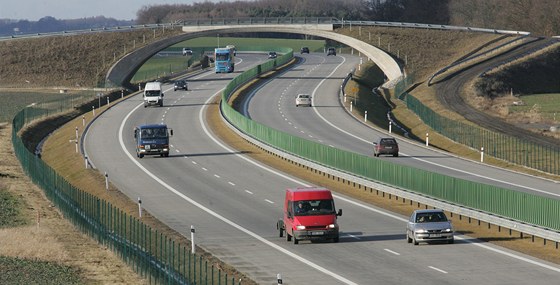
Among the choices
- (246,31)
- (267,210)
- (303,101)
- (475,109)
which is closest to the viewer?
(267,210)

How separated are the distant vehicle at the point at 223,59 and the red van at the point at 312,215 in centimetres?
12107

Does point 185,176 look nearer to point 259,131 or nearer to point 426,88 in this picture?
point 259,131

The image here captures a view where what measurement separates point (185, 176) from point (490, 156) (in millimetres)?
23816

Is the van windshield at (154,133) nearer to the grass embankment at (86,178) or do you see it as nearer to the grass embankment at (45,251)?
the grass embankment at (86,178)

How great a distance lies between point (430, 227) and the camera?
42.8 meters

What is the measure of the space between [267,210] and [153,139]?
80.2 feet

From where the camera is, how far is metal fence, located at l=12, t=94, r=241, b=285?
1337 inches

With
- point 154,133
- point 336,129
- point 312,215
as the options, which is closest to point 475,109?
point 336,129

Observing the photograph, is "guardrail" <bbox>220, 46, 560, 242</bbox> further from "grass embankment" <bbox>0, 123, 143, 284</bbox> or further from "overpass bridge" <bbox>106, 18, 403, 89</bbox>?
"overpass bridge" <bbox>106, 18, 403, 89</bbox>

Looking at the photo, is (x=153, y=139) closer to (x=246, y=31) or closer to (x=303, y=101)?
(x=303, y=101)

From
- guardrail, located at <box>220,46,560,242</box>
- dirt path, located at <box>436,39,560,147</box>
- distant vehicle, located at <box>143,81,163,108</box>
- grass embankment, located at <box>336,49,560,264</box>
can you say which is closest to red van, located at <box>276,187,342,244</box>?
grass embankment, located at <box>336,49,560,264</box>

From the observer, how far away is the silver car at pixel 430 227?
42688mm

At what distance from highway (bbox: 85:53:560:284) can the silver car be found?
0.37 m

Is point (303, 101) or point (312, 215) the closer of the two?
point (312, 215)
